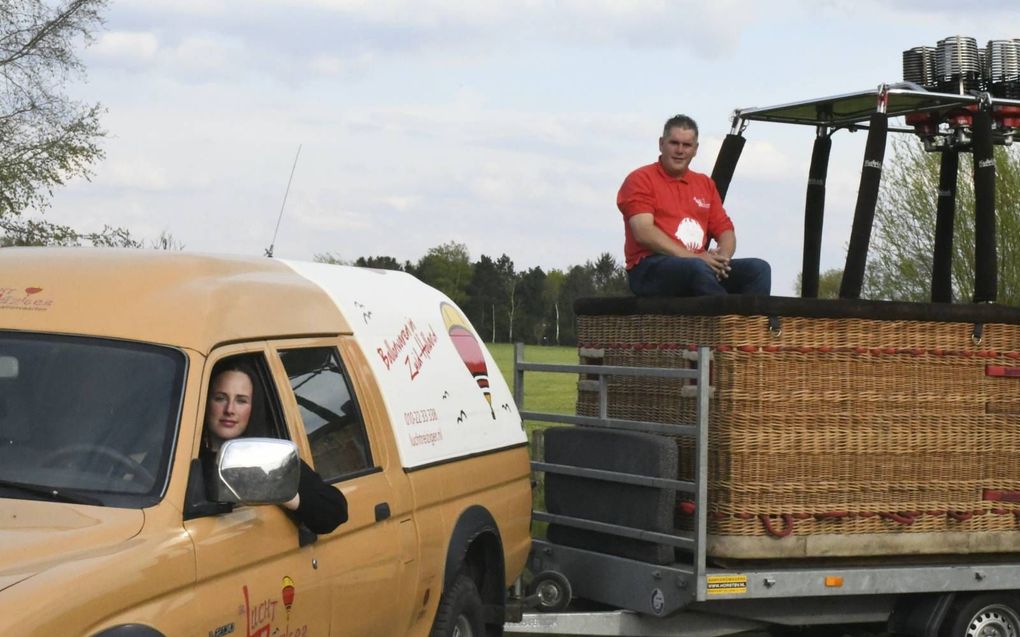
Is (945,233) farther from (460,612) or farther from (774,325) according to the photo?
(460,612)

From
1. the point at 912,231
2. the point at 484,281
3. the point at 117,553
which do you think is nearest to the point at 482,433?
the point at 117,553

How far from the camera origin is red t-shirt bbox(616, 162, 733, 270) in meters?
8.82

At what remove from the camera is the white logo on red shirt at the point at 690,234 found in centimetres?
889

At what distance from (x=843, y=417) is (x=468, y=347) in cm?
196

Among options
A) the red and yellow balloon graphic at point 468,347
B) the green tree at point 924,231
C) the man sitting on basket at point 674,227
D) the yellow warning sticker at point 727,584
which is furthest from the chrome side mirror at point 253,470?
the green tree at point 924,231

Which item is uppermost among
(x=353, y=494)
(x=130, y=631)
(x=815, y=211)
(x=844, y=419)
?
(x=815, y=211)

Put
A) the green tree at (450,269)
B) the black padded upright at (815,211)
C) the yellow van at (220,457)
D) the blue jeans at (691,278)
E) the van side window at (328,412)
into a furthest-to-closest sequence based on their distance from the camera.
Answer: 1. the green tree at (450,269)
2. the black padded upright at (815,211)
3. the blue jeans at (691,278)
4. the van side window at (328,412)
5. the yellow van at (220,457)

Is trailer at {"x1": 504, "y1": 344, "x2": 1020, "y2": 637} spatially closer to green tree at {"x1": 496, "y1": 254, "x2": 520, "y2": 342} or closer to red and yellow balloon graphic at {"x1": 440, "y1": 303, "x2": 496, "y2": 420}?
red and yellow balloon graphic at {"x1": 440, "y1": 303, "x2": 496, "y2": 420}

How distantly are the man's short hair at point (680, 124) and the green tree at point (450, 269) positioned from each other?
74.4 m

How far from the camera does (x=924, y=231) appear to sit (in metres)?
41.5

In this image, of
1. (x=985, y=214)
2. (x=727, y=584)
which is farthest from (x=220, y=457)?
(x=985, y=214)

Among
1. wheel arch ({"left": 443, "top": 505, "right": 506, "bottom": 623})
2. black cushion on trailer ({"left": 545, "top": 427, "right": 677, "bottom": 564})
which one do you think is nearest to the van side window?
wheel arch ({"left": 443, "top": 505, "right": 506, "bottom": 623})

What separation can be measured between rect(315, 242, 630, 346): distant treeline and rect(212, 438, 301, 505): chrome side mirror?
163 ft

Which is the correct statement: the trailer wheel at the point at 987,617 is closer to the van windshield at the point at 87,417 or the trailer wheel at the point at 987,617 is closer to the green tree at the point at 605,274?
the van windshield at the point at 87,417
